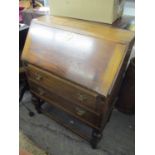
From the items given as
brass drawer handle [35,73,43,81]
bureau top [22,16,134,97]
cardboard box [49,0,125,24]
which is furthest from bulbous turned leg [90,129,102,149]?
cardboard box [49,0,125,24]

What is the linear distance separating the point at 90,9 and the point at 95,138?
39.9 inches

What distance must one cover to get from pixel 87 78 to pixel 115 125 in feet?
2.75

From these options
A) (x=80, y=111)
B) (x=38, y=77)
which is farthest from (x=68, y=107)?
(x=38, y=77)

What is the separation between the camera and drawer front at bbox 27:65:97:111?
1208mm

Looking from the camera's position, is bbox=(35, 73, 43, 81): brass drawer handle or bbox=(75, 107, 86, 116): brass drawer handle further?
bbox=(35, 73, 43, 81): brass drawer handle

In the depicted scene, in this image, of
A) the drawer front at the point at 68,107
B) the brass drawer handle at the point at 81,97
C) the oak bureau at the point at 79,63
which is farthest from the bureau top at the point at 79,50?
the drawer front at the point at 68,107

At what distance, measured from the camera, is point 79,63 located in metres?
1.20

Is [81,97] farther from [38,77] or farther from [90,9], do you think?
[90,9]

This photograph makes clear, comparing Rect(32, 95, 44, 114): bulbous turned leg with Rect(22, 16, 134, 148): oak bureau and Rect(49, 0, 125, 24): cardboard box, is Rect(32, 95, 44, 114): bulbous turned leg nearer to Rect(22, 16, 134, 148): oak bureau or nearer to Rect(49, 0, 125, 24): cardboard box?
Rect(22, 16, 134, 148): oak bureau

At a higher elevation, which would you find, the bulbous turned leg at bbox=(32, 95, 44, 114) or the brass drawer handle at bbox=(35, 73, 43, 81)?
the brass drawer handle at bbox=(35, 73, 43, 81)

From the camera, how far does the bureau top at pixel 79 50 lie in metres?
1.10
